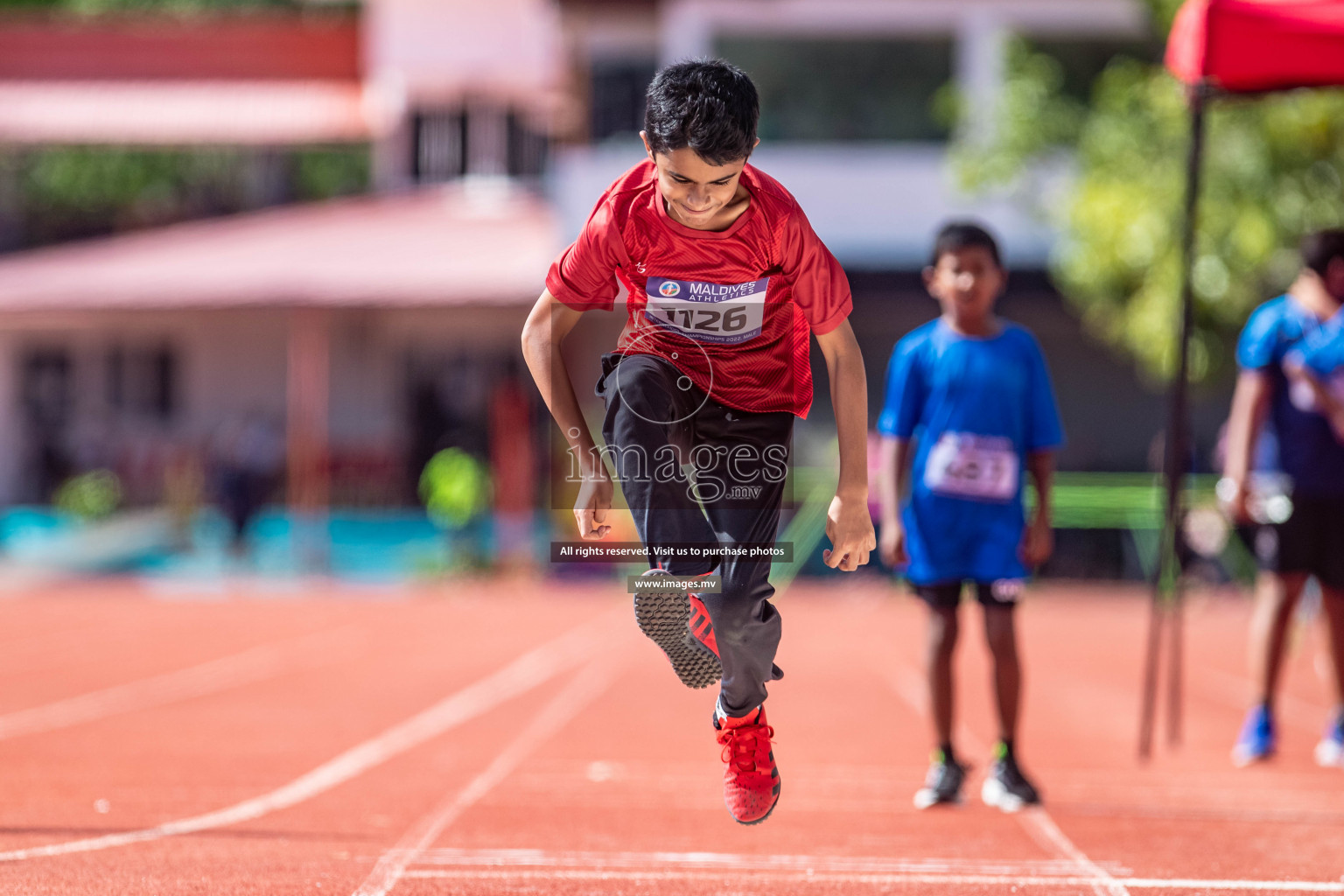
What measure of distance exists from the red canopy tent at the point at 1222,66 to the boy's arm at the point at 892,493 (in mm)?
1679

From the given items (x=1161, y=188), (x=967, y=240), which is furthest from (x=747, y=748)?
(x=1161, y=188)

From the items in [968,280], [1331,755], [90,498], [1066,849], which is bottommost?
[90,498]

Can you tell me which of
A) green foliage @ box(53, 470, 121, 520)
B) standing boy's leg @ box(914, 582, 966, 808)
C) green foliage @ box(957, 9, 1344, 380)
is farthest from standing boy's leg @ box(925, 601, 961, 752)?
green foliage @ box(53, 470, 121, 520)

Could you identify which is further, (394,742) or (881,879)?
(394,742)

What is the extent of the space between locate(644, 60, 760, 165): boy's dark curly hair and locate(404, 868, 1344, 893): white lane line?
2.26 metres

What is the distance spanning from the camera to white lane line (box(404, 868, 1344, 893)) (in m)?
4.23

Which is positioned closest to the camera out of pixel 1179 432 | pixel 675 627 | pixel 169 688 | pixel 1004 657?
pixel 675 627

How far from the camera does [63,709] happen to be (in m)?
8.15

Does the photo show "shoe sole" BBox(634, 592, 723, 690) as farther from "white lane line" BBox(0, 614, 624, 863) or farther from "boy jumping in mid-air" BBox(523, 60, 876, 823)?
"white lane line" BBox(0, 614, 624, 863)

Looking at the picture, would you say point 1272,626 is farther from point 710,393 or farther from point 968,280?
point 710,393

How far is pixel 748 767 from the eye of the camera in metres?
3.69

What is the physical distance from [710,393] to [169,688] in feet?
22.0

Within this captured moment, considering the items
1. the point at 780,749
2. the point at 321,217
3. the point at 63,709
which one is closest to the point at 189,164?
the point at 321,217

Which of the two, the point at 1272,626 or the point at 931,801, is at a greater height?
the point at 1272,626
